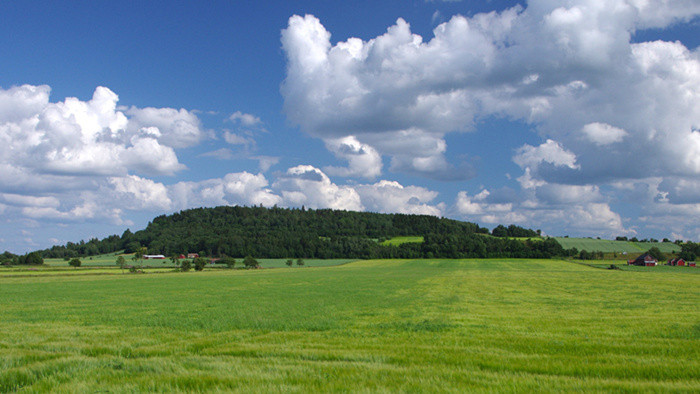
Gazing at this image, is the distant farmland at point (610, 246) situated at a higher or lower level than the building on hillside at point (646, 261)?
higher

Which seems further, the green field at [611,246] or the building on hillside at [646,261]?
the green field at [611,246]

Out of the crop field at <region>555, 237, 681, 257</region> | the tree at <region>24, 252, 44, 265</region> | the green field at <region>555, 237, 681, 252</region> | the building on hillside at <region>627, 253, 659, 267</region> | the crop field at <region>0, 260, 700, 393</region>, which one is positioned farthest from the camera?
the crop field at <region>555, 237, 681, 257</region>

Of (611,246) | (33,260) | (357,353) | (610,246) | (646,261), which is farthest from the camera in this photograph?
(611,246)

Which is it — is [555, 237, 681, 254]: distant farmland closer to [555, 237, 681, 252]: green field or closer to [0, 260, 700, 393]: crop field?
[555, 237, 681, 252]: green field

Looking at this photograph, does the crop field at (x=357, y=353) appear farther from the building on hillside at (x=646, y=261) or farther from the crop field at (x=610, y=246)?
the crop field at (x=610, y=246)

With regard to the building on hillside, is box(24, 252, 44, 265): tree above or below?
above

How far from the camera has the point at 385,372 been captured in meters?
8.01

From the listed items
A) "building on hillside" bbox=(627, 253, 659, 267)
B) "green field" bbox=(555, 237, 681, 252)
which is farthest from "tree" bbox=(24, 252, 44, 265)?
"building on hillside" bbox=(627, 253, 659, 267)

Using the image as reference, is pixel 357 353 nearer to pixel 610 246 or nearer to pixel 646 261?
pixel 646 261

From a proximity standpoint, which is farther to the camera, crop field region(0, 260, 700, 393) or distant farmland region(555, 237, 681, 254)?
distant farmland region(555, 237, 681, 254)

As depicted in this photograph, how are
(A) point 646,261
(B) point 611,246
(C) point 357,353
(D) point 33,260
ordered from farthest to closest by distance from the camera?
(B) point 611,246 → (D) point 33,260 → (A) point 646,261 → (C) point 357,353

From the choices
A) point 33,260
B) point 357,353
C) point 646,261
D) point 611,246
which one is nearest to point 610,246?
point 611,246

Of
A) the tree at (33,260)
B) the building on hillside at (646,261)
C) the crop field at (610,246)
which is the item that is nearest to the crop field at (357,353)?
the building on hillside at (646,261)

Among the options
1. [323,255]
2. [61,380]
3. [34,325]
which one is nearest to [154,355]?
[61,380]
